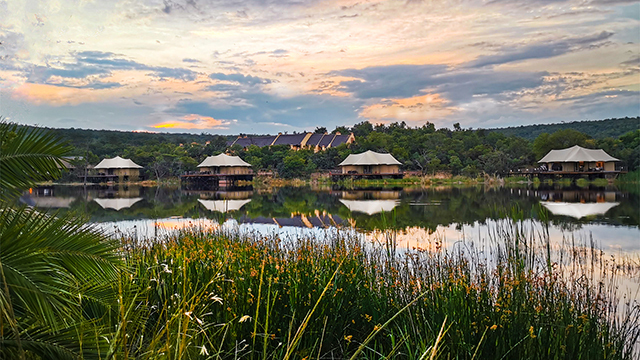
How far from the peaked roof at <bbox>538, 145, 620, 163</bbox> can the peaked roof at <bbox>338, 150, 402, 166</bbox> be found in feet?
40.1

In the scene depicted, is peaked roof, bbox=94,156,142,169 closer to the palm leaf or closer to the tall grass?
the tall grass

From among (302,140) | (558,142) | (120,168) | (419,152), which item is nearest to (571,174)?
(558,142)

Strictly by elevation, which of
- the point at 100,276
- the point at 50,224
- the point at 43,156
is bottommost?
the point at 100,276

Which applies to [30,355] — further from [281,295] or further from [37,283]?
[281,295]

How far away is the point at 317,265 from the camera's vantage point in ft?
14.4

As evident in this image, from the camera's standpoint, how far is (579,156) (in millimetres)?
36938

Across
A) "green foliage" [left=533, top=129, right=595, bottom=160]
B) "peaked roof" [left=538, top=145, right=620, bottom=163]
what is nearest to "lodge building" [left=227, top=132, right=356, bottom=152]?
"green foliage" [left=533, top=129, right=595, bottom=160]

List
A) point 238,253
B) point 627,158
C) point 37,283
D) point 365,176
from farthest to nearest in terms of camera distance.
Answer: point 365,176
point 627,158
point 238,253
point 37,283

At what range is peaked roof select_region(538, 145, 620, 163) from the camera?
120ft

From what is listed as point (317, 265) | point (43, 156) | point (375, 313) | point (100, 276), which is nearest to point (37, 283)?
point (100, 276)

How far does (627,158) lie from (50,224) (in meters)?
44.2

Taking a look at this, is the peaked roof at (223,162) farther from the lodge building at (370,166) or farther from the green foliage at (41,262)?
the green foliage at (41,262)

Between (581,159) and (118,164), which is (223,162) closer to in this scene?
(118,164)

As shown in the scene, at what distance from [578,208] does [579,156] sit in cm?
2310
